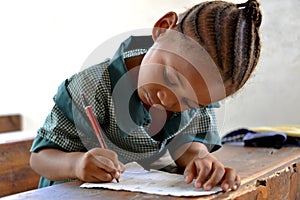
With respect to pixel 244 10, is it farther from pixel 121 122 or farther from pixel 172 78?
pixel 121 122

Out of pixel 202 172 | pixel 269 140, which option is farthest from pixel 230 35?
pixel 269 140

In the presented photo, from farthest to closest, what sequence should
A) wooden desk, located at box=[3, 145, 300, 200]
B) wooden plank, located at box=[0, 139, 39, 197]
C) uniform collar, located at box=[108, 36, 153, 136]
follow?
1. wooden plank, located at box=[0, 139, 39, 197]
2. uniform collar, located at box=[108, 36, 153, 136]
3. wooden desk, located at box=[3, 145, 300, 200]

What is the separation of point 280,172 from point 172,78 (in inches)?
11.5

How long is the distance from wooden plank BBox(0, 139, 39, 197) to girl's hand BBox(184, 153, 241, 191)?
1.80 ft

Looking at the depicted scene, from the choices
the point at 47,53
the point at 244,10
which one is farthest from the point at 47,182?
the point at 47,53

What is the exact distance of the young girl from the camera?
583 mm

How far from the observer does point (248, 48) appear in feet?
1.93

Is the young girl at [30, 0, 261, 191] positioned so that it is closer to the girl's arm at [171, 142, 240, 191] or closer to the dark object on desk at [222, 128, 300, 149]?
the girl's arm at [171, 142, 240, 191]

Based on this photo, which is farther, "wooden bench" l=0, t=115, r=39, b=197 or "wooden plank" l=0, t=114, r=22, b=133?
"wooden plank" l=0, t=114, r=22, b=133

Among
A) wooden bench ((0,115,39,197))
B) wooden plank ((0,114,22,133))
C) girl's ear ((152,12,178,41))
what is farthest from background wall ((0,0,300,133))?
girl's ear ((152,12,178,41))

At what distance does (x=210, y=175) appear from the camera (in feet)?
1.97

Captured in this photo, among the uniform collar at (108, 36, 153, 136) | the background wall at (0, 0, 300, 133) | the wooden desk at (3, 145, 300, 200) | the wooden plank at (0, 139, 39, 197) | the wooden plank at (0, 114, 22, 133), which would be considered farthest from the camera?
the wooden plank at (0, 114, 22, 133)

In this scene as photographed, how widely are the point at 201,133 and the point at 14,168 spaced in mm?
497

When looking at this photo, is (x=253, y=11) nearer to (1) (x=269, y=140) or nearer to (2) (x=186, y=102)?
(2) (x=186, y=102)
